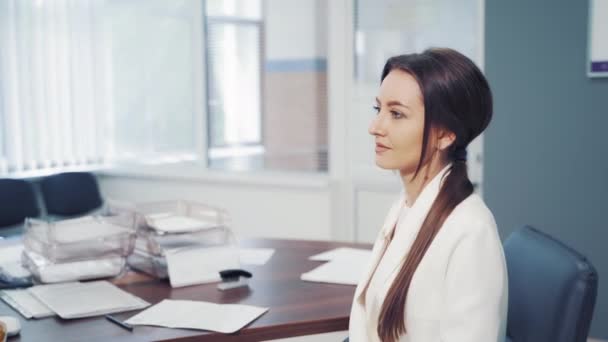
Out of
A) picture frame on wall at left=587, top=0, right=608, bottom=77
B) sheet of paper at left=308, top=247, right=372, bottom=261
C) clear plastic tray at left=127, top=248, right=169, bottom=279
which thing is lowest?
sheet of paper at left=308, top=247, right=372, bottom=261

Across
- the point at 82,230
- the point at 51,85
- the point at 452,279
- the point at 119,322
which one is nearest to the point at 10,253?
the point at 82,230

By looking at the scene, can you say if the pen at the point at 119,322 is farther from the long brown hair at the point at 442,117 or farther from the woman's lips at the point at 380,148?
the woman's lips at the point at 380,148

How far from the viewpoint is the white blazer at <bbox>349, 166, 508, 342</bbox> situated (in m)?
1.32

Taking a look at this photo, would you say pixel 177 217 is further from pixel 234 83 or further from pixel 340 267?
pixel 234 83

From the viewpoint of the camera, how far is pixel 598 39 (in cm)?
323

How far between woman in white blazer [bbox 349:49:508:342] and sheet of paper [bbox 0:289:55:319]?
81 cm

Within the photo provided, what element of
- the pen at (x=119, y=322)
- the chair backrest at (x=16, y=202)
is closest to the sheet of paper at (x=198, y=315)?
the pen at (x=119, y=322)

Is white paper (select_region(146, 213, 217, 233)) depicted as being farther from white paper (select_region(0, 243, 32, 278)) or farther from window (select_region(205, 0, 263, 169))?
window (select_region(205, 0, 263, 169))

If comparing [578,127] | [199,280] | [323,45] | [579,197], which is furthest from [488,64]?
[199,280]

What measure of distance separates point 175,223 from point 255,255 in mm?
312

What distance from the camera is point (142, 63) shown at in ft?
16.1

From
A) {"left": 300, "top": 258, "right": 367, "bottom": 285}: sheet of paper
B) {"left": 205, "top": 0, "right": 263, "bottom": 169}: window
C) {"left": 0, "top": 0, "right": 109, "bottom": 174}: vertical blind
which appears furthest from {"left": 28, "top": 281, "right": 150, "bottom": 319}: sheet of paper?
{"left": 0, "top": 0, "right": 109, "bottom": 174}: vertical blind

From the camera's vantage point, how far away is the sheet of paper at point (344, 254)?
2.38 m

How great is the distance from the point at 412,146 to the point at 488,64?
2.23m
